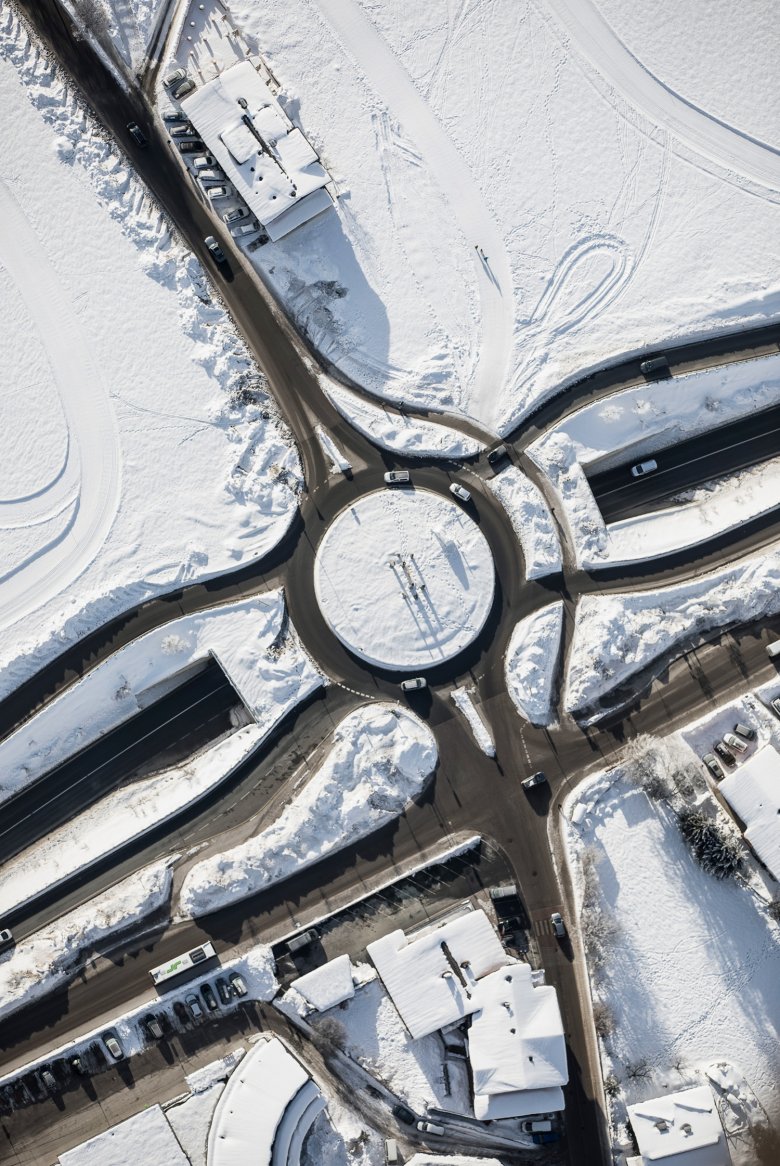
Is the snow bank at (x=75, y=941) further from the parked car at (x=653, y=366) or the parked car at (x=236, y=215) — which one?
the parked car at (x=653, y=366)

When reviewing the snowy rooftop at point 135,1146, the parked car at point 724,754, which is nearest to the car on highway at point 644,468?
the parked car at point 724,754

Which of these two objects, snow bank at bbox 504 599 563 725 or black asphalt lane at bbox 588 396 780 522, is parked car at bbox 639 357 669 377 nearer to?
black asphalt lane at bbox 588 396 780 522

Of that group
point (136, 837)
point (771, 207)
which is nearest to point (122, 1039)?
point (136, 837)

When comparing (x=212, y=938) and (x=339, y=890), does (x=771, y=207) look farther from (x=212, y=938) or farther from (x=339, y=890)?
(x=212, y=938)

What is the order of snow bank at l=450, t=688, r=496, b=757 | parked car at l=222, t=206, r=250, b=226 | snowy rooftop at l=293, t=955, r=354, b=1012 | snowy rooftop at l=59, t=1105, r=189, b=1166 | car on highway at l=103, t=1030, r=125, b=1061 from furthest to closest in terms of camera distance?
parked car at l=222, t=206, r=250, b=226 → snow bank at l=450, t=688, r=496, b=757 → car on highway at l=103, t=1030, r=125, b=1061 → snowy rooftop at l=293, t=955, r=354, b=1012 → snowy rooftop at l=59, t=1105, r=189, b=1166

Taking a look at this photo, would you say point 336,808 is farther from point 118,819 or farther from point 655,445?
point 655,445

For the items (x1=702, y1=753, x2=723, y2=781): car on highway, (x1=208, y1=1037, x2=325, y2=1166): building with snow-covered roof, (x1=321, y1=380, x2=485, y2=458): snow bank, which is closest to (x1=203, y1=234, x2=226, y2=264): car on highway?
(x1=321, y1=380, x2=485, y2=458): snow bank

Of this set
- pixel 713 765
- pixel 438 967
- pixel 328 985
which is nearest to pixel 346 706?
pixel 438 967
